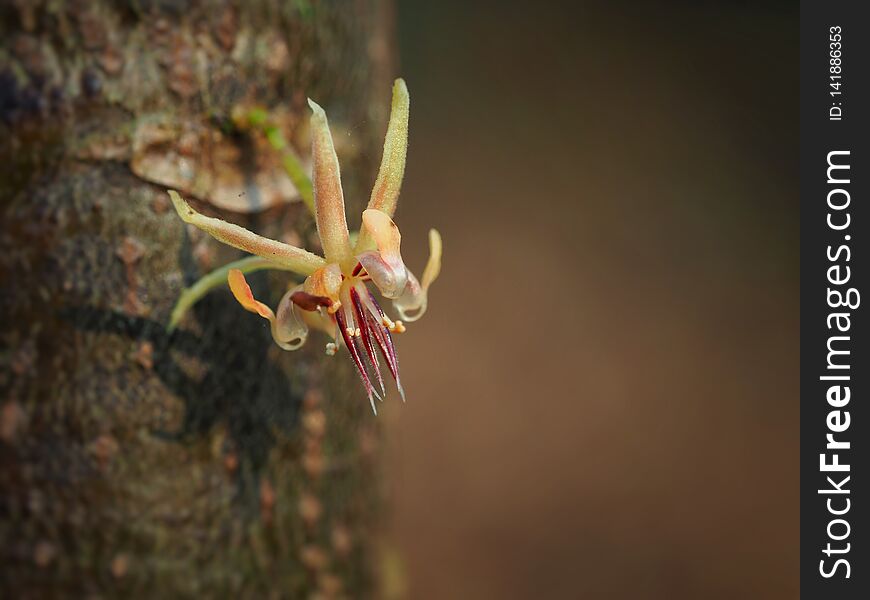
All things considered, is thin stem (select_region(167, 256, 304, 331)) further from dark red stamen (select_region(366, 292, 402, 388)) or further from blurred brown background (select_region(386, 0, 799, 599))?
blurred brown background (select_region(386, 0, 799, 599))

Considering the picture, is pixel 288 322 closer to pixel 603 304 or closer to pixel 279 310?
pixel 279 310

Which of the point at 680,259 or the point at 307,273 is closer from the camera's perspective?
the point at 307,273

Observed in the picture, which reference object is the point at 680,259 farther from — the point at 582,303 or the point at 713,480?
the point at 713,480

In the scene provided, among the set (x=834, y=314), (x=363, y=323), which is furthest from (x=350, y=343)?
(x=834, y=314)

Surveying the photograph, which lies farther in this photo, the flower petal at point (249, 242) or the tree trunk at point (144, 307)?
the tree trunk at point (144, 307)

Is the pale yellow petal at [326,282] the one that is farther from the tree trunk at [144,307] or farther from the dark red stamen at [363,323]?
the tree trunk at [144,307]

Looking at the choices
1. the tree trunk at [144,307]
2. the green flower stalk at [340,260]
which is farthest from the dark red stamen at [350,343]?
the tree trunk at [144,307]

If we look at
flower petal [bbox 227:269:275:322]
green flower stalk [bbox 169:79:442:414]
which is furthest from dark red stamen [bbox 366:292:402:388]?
flower petal [bbox 227:269:275:322]

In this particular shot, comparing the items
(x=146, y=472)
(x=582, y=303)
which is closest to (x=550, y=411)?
(x=582, y=303)
